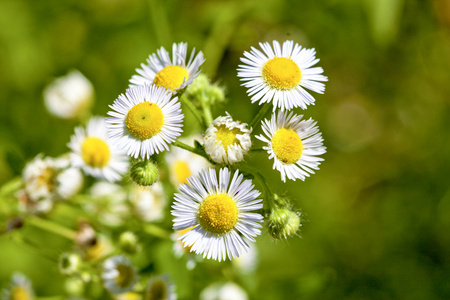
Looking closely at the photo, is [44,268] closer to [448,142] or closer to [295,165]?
[295,165]

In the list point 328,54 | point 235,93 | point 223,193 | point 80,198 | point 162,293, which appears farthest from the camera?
point 328,54

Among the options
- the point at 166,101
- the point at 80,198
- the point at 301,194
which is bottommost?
the point at 166,101

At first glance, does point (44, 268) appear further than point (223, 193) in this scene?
Yes

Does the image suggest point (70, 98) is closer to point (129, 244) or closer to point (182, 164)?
point (182, 164)

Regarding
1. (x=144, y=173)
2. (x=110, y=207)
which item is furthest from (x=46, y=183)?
(x=144, y=173)

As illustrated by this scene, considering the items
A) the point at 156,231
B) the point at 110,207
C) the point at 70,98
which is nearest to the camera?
the point at 156,231

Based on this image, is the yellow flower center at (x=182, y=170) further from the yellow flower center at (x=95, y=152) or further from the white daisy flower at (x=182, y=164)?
the yellow flower center at (x=95, y=152)

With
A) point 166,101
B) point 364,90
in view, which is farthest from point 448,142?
point 166,101

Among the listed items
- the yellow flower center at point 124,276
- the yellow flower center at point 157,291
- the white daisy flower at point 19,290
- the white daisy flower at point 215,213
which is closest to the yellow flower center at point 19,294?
the white daisy flower at point 19,290
